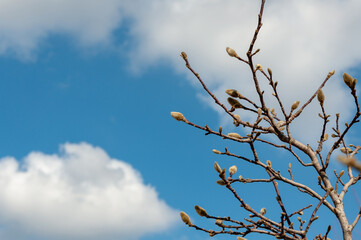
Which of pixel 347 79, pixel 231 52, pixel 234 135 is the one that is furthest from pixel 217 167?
pixel 347 79

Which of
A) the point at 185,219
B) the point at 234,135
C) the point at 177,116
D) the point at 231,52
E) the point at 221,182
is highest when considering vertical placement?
the point at 231,52

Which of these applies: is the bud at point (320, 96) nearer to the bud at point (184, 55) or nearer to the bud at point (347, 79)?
the bud at point (347, 79)

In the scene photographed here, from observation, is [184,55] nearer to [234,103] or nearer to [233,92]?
[233,92]

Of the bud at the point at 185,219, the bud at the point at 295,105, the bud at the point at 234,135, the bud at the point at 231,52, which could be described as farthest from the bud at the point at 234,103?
the bud at the point at 185,219

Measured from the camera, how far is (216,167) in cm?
465

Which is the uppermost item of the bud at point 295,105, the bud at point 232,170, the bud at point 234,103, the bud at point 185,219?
the bud at point 295,105

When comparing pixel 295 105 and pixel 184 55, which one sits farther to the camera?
pixel 295 105

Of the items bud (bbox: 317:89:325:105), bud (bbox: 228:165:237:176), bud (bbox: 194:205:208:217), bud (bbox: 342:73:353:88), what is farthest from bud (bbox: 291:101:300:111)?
bud (bbox: 194:205:208:217)

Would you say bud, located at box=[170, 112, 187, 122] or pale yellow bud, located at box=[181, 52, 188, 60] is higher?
pale yellow bud, located at box=[181, 52, 188, 60]

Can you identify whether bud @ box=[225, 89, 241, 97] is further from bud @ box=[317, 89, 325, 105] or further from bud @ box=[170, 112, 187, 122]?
bud @ box=[317, 89, 325, 105]

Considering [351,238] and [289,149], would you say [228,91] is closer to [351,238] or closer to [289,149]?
[289,149]

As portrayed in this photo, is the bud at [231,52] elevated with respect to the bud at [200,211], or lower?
elevated

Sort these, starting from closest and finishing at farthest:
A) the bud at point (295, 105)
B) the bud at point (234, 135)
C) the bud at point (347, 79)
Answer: the bud at point (347, 79) → the bud at point (234, 135) → the bud at point (295, 105)

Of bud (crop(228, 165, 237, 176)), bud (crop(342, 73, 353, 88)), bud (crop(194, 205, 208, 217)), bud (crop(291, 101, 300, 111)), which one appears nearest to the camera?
bud (crop(342, 73, 353, 88))
